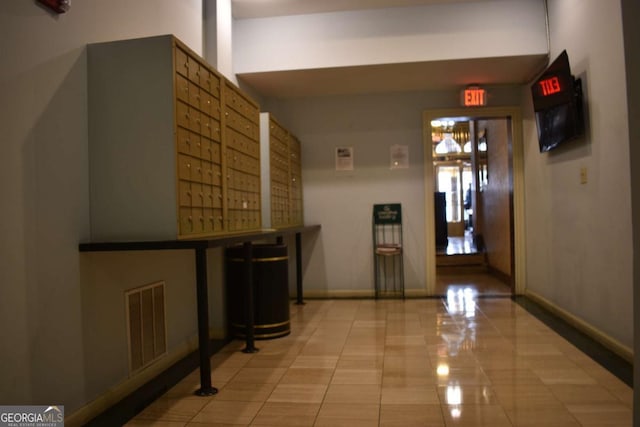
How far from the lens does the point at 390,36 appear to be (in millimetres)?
4375

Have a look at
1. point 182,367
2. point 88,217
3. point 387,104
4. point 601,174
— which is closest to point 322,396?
point 182,367

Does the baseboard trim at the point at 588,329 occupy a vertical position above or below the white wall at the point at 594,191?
below

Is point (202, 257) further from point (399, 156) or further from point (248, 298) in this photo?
point (399, 156)

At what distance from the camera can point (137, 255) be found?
8.85 ft

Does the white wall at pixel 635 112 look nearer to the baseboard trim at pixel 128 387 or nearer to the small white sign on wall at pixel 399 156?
the baseboard trim at pixel 128 387

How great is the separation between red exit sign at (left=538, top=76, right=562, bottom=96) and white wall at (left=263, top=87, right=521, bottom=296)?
1498mm

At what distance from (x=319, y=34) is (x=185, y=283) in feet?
9.03

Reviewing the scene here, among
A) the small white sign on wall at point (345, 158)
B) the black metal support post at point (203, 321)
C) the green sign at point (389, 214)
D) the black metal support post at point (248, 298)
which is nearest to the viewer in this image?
the black metal support post at point (203, 321)

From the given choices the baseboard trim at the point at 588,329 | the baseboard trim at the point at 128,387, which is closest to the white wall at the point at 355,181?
the baseboard trim at the point at 588,329

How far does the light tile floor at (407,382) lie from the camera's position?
2.21 metres

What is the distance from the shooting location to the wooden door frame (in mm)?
5258

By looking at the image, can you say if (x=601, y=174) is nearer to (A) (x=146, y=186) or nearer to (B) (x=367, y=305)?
(B) (x=367, y=305)

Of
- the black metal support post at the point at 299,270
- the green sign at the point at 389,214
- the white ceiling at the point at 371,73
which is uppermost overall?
the white ceiling at the point at 371,73

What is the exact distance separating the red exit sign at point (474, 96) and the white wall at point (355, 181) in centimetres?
35
